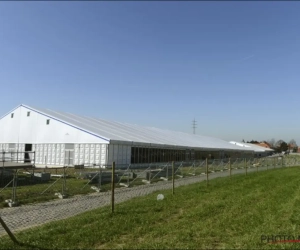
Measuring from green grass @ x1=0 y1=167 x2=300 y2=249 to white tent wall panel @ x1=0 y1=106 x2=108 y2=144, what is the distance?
72.2 feet

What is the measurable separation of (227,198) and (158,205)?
3.21m

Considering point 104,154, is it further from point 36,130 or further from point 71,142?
point 36,130

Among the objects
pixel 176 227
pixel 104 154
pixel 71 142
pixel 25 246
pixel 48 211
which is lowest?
pixel 48 211

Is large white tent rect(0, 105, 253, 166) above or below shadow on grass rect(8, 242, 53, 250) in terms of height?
above

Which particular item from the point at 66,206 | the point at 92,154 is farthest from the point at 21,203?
the point at 92,154

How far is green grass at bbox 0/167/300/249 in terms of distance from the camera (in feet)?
21.6

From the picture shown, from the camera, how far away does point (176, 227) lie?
25.7ft

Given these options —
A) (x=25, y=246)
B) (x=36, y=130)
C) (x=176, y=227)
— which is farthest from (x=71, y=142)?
(x=25, y=246)

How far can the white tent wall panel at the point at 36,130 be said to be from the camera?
3397cm

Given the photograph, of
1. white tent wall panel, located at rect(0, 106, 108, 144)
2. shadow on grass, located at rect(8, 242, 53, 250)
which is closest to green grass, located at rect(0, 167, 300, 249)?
shadow on grass, located at rect(8, 242, 53, 250)

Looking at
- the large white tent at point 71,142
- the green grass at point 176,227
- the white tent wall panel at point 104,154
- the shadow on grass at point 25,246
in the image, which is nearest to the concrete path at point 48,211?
the green grass at point 176,227

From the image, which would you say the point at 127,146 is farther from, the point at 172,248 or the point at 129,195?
the point at 172,248

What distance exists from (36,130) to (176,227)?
33.7 meters

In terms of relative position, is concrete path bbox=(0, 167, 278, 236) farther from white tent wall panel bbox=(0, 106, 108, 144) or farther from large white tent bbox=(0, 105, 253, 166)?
white tent wall panel bbox=(0, 106, 108, 144)
